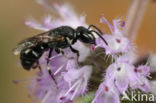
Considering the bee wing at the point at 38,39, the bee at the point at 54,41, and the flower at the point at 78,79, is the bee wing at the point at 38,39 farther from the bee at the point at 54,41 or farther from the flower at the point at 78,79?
the flower at the point at 78,79

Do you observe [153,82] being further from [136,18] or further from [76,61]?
[136,18]

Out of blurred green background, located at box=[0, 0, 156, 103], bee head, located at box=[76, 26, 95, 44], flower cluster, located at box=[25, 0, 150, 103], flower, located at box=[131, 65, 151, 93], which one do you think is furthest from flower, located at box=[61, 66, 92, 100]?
blurred green background, located at box=[0, 0, 156, 103]

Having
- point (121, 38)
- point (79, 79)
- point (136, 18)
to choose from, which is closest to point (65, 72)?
point (79, 79)

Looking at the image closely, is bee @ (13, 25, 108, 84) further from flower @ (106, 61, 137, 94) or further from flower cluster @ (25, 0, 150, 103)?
flower @ (106, 61, 137, 94)

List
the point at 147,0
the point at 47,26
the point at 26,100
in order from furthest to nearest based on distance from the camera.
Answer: the point at 26,100, the point at 147,0, the point at 47,26

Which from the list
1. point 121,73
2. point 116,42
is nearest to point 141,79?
point 121,73

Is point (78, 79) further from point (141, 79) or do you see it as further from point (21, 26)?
point (21, 26)
